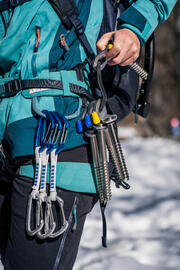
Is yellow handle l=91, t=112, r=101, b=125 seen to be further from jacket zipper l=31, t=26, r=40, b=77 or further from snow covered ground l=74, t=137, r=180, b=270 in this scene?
snow covered ground l=74, t=137, r=180, b=270

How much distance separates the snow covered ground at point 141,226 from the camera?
220 centimetres

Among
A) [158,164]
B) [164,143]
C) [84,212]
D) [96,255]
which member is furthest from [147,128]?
[84,212]

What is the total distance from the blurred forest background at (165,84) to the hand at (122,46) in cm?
666

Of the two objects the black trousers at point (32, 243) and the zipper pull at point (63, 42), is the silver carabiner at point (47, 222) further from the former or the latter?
the zipper pull at point (63, 42)

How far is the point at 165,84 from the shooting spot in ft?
25.3

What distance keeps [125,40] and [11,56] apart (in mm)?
376

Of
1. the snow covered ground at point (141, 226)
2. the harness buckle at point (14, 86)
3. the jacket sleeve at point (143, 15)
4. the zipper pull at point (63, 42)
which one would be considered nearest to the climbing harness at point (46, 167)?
the harness buckle at point (14, 86)

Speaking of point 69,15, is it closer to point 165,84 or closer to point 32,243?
point 32,243

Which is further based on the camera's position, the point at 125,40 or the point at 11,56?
the point at 11,56

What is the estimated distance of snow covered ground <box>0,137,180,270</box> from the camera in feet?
7.22

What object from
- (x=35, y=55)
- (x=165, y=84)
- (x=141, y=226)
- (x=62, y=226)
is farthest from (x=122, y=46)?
(x=165, y=84)

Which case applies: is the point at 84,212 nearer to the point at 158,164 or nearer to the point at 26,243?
the point at 26,243

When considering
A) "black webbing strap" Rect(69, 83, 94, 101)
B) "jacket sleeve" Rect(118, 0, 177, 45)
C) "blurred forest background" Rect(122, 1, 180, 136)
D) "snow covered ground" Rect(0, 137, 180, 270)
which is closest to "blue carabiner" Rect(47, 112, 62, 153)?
"black webbing strap" Rect(69, 83, 94, 101)

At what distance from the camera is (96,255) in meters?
2.31
